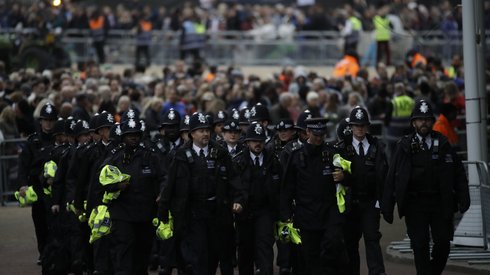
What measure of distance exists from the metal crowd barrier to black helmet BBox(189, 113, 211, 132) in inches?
331

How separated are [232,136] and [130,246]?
2.09 m

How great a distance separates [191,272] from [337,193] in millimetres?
1809

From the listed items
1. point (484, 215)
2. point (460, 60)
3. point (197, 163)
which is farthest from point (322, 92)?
point (197, 163)

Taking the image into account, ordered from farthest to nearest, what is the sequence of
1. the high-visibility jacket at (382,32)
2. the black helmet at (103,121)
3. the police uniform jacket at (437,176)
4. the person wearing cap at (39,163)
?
1. the high-visibility jacket at (382,32)
2. the person wearing cap at (39,163)
3. the black helmet at (103,121)
4. the police uniform jacket at (437,176)

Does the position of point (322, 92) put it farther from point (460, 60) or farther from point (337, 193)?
point (337, 193)

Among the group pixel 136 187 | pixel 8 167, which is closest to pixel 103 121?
pixel 136 187

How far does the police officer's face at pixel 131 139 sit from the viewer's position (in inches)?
601

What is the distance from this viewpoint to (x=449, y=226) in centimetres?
1492

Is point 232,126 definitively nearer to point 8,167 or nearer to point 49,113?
point 49,113

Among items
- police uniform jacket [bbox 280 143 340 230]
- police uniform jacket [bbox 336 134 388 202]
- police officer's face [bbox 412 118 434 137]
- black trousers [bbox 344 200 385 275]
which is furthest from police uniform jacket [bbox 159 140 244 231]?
police officer's face [bbox 412 118 434 137]

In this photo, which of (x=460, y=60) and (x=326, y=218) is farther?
(x=460, y=60)

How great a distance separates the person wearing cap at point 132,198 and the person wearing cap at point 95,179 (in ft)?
→ 0.97

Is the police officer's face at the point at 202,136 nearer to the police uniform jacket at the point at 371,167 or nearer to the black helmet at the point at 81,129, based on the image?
the police uniform jacket at the point at 371,167

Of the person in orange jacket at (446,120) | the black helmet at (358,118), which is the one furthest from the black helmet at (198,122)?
the person in orange jacket at (446,120)
